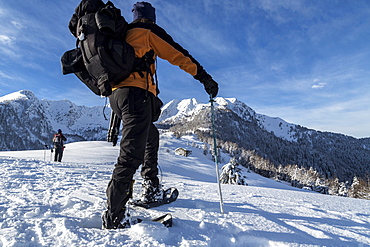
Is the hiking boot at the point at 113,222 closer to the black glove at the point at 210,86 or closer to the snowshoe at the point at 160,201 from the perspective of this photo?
the snowshoe at the point at 160,201

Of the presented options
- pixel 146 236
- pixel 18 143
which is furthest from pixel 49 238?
pixel 18 143

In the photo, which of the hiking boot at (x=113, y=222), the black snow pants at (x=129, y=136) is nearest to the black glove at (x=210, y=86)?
the black snow pants at (x=129, y=136)

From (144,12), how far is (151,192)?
6.98 feet

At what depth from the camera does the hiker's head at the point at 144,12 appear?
83.5 inches

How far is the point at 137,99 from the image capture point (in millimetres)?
1794

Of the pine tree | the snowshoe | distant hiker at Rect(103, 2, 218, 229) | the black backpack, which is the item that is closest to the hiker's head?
distant hiker at Rect(103, 2, 218, 229)

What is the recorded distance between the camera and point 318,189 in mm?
50125

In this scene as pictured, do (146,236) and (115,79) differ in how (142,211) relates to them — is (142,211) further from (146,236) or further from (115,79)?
(115,79)

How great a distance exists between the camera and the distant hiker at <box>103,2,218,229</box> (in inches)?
65.2

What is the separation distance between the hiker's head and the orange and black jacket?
0.90 ft

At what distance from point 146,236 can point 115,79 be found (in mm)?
1359

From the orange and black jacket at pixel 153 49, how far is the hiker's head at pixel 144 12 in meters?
0.28

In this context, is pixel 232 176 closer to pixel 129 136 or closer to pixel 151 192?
pixel 151 192

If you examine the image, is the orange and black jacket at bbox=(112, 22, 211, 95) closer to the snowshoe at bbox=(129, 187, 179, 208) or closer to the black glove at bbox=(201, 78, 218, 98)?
the black glove at bbox=(201, 78, 218, 98)
